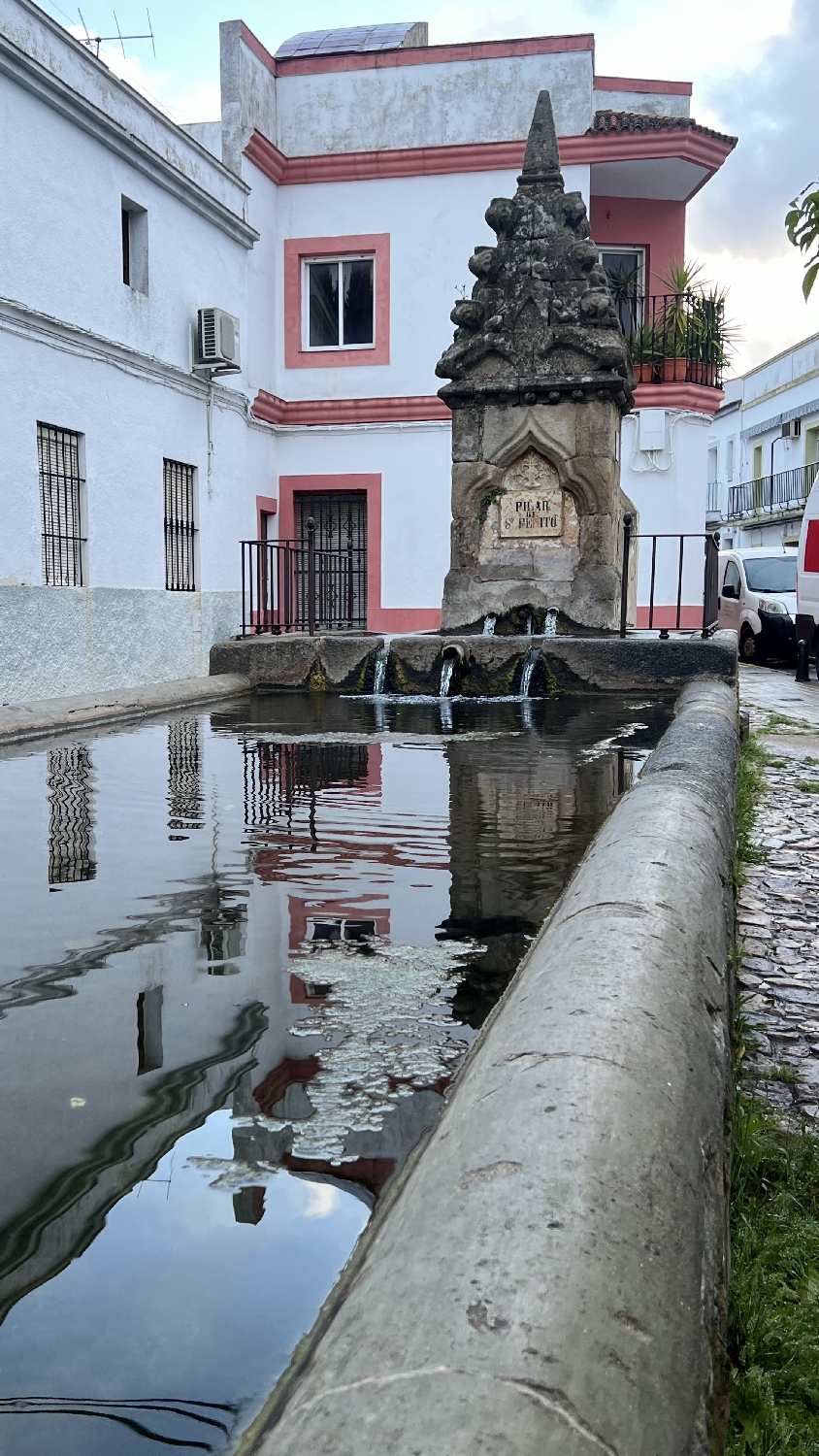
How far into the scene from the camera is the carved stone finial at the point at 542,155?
10.7 meters

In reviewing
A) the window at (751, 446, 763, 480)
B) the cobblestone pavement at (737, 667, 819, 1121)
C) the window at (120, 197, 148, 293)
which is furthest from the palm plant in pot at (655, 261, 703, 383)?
the window at (751, 446, 763, 480)

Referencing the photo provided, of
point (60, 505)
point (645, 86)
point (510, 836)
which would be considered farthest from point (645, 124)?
point (510, 836)

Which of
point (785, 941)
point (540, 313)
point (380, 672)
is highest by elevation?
point (540, 313)

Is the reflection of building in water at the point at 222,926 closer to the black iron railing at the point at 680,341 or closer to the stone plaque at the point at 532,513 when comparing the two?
the stone plaque at the point at 532,513

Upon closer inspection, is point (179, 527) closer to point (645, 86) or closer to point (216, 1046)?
point (645, 86)

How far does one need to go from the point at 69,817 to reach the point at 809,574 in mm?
9983

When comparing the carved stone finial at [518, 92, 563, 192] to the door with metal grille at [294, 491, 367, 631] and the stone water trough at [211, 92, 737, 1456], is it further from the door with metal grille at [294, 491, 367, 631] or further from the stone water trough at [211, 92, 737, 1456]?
the stone water trough at [211, 92, 737, 1456]

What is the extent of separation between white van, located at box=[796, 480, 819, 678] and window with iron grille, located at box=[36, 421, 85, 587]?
7.06m

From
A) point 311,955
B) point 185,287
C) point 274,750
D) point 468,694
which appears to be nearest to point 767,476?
point 185,287

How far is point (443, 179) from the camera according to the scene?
→ 17297mm

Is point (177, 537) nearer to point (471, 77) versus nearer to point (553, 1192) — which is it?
point (471, 77)

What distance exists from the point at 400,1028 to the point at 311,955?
19.6 inches

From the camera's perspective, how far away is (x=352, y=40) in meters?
18.6

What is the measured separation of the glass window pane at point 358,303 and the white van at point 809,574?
25.9 feet
